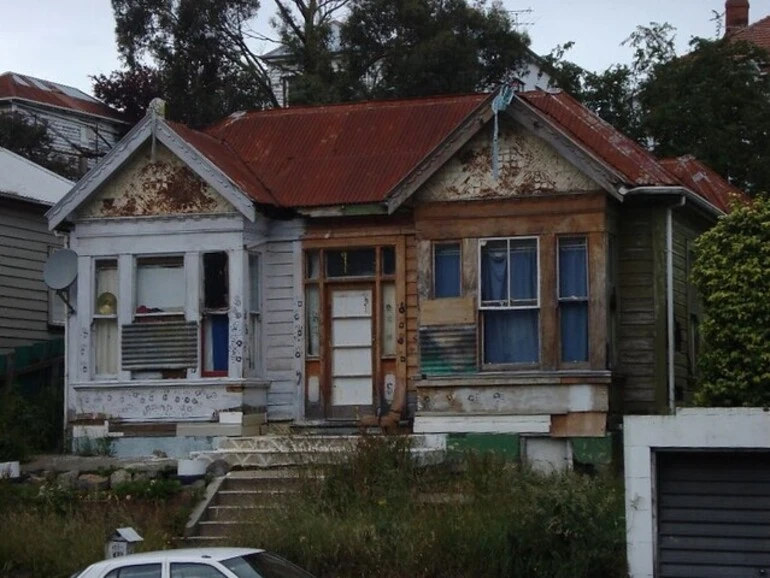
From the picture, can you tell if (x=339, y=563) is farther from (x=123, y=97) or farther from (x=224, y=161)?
(x=123, y=97)

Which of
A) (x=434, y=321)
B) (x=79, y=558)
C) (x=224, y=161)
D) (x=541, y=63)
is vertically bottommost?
(x=79, y=558)

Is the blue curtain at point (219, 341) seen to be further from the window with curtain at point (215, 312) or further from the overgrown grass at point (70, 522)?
the overgrown grass at point (70, 522)

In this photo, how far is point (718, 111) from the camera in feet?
108

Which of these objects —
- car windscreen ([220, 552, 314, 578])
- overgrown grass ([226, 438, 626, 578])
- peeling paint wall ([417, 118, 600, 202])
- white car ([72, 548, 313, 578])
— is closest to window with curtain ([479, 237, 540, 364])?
peeling paint wall ([417, 118, 600, 202])

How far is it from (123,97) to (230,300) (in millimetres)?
27450

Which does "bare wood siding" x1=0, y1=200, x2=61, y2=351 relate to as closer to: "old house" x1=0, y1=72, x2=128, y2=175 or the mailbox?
the mailbox

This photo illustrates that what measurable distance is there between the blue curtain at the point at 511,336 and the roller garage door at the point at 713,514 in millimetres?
4538

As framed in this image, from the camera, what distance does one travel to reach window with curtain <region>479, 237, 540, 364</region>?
72.0ft

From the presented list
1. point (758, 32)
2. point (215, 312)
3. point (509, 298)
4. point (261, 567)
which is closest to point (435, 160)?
point (509, 298)

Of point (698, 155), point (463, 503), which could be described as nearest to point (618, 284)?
point (463, 503)

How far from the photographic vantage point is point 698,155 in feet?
107

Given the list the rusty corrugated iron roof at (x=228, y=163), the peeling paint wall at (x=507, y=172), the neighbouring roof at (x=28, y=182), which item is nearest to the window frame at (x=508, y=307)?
the peeling paint wall at (x=507, y=172)

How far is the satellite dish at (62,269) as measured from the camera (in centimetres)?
2409

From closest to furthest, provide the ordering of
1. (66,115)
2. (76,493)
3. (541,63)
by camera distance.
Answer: (76,493) → (541,63) → (66,115)
